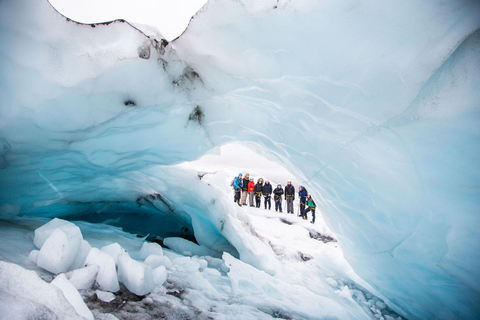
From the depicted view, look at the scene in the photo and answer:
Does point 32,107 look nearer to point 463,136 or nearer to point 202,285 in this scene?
point 202,285

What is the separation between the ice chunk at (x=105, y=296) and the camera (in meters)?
1.82

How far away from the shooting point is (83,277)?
1858 mm

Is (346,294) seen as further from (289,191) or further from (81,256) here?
(289,191)

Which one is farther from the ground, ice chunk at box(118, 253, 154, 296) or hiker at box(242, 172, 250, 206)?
hiker at box(242, 172, 250, 206)

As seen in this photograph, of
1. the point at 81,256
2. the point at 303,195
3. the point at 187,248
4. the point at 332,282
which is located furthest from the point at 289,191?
the point at 81,256

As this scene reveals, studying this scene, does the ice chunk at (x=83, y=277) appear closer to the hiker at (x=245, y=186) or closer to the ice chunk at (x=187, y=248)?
the ice chunk at (x=187, y=248)

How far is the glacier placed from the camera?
1929 millimetres

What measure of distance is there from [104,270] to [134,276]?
26cm

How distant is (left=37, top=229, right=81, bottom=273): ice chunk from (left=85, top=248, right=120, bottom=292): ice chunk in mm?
161

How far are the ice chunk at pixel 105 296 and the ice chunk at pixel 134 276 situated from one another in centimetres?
18

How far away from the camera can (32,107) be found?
8.82ft

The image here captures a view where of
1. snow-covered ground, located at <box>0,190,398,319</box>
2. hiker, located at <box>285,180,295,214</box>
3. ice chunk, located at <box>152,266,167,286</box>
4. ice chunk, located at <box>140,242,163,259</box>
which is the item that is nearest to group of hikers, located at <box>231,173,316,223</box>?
hiker, located at <box>285,180,295,214</box>

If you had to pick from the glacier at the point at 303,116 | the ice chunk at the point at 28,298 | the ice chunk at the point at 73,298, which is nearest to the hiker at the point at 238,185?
the glacier at the point at 303,116

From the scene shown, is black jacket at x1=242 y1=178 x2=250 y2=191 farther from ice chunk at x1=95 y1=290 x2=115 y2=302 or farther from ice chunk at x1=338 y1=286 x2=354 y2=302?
ice chunk at x1=95 y1=290 x2=115 y2=302
